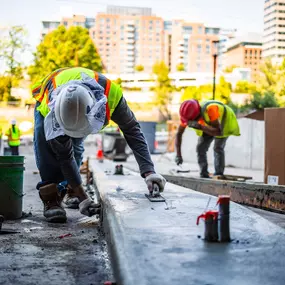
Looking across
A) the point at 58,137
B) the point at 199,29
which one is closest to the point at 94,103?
the point at 58,137

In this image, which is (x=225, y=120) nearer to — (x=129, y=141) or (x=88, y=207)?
(x=129, y=141)

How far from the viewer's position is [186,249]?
2.96 m

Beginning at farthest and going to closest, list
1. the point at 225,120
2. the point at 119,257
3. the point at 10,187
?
the point at 225,120
the point at 10,187
the point at 119,257

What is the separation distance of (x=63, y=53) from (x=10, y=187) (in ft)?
148

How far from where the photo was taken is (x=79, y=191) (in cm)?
512

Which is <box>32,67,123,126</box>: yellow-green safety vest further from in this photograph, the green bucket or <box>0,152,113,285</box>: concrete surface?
A: <box>0,152,113,285</box>: concrete surface

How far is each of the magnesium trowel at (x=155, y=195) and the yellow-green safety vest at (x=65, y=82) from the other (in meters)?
0.74

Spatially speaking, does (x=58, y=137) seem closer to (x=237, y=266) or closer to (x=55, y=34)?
(x=237, y=266)

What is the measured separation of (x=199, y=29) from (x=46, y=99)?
194237mm

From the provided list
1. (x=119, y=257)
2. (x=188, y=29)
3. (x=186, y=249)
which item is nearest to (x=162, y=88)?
(x=186, y=249)

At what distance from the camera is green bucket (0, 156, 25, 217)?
5.63 meters

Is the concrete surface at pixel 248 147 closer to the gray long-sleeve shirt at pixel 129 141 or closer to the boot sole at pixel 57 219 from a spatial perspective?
the gray long-sleeve shirt at pixel 129 141

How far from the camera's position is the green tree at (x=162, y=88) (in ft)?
236

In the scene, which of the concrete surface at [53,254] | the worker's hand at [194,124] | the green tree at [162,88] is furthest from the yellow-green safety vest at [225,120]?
the green tree at [162,88]
